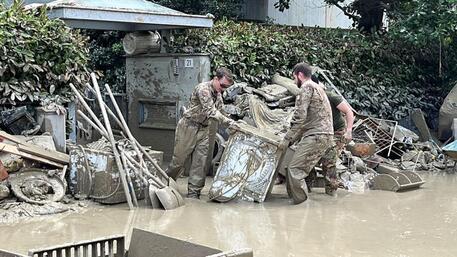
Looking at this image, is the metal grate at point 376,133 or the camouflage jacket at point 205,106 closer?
the camouflage jacket at point 205,106

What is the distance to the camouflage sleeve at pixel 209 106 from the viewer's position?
26.2 feet

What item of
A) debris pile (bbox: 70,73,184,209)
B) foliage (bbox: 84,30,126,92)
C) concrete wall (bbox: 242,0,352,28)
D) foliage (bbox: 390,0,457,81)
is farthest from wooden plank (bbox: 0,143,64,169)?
concrete wall (bbox: 242,0,352,28)

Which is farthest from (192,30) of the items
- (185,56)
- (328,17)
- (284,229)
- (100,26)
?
(328,17)

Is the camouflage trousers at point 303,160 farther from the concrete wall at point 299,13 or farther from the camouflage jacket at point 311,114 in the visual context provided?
the concrete wall at point 299,13

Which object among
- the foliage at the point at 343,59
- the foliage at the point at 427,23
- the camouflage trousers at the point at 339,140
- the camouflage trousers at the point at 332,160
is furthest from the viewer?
the foliage at the point at 427,23

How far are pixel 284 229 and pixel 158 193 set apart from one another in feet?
5.60

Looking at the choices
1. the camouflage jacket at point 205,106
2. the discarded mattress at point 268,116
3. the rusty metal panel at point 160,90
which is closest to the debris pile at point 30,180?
the camouflage jacket at point 205,106

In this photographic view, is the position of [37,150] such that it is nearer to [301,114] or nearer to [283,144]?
[283,144]

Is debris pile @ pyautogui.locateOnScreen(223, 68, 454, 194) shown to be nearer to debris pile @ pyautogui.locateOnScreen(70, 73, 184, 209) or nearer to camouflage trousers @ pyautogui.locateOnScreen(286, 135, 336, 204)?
camouflage trousers @ pyautogui.locateOnScreen(286, 135, 336, 204)

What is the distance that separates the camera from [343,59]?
45.7 feet

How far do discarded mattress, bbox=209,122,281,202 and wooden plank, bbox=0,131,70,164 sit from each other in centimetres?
199

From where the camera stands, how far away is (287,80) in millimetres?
11742

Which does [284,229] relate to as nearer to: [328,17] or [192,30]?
[192,30]

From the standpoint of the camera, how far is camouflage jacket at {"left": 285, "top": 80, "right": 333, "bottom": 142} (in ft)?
25.7
